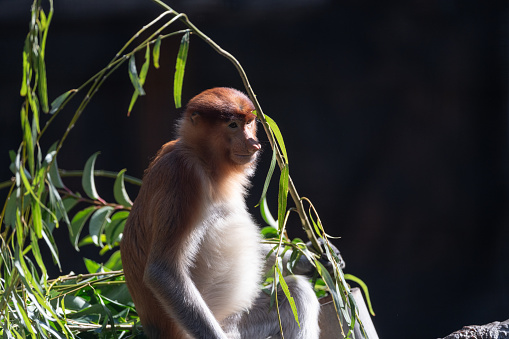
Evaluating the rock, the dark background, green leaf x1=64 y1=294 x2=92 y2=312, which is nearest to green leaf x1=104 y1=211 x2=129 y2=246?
green leaf x1=64 y1=294 x2=92 y2=312

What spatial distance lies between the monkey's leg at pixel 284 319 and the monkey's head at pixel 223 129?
0.60 meters

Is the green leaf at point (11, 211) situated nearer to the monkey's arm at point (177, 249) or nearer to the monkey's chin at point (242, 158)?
the monkey's arm at point (177, 249)

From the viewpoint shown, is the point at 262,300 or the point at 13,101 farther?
the point at 13,101

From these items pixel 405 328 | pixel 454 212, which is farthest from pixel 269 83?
pixel 405 328

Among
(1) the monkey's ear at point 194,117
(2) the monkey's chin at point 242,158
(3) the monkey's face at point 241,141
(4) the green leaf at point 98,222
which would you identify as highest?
(1) the monkey's ear at point 194,117

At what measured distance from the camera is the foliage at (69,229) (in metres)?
2.02

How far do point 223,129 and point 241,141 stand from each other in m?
0.09

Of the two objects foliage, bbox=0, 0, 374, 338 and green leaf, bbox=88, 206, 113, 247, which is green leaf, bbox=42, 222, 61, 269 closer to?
foliage, bbox=0, 0, 374, 338

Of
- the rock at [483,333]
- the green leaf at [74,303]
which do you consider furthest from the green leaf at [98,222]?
the rock at [483,333]

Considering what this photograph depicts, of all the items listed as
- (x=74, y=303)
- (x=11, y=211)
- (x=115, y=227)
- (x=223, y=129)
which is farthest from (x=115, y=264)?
(x=223, y=129)

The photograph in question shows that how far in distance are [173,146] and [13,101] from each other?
3.66 m

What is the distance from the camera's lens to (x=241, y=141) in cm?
273

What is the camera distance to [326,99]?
6.07m

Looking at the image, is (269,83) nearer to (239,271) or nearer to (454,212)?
(454,212)
